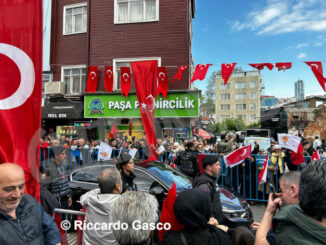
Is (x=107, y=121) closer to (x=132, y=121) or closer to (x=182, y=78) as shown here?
(x=132, y=121)

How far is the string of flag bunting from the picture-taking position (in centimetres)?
952

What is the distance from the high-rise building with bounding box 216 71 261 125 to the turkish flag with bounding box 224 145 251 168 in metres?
66.9

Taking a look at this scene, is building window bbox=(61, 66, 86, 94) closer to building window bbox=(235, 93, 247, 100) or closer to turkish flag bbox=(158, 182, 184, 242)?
turkish flag bbox=(158, 182, 184, 242)

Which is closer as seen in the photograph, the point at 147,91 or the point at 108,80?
the point at 147,91

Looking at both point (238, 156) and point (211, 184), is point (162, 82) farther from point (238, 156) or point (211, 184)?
point (211, 184)

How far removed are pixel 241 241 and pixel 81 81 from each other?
53.3ft

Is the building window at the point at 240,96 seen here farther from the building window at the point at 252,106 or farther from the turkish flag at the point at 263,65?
the turkish flag at the point at 263,65

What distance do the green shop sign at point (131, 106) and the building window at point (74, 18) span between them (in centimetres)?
481

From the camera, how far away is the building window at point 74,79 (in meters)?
16.7

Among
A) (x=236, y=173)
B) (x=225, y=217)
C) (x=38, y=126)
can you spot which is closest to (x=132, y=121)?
(x=236, y=173)

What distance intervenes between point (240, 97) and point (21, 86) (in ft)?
247

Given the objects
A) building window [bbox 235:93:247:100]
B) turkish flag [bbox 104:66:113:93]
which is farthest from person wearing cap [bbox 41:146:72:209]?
building window [bbox 235:93:247:100]

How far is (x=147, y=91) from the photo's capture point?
7.78 m

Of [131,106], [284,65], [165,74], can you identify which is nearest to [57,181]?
[284,65]
